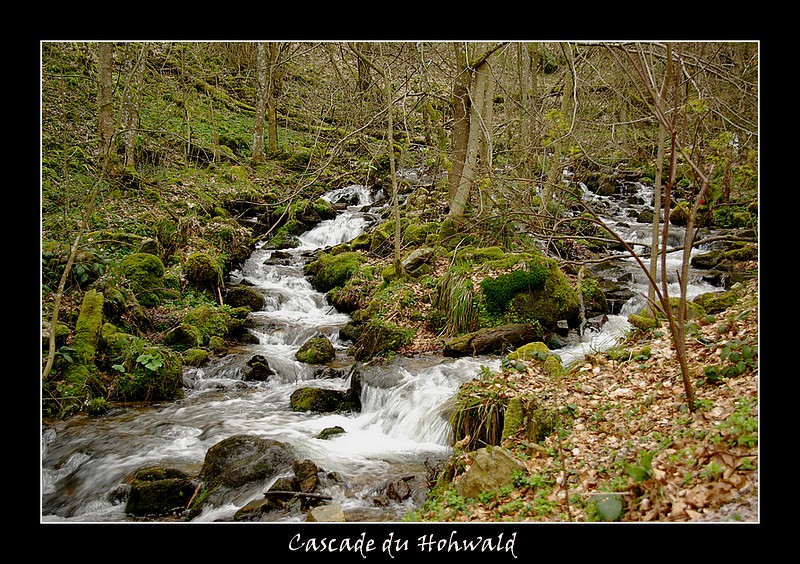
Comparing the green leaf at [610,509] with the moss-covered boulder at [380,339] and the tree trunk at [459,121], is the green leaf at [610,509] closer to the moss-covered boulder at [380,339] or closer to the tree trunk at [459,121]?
the moss-covered boulder at [380,339]

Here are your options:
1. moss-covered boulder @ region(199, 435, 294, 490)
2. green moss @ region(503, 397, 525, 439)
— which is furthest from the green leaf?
moss-covered boulder @ region(199, 435, 294, 490)

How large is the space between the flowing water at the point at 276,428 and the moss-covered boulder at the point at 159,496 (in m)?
0.19

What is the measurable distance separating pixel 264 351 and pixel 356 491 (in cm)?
510

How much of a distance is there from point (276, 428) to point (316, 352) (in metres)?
2.53

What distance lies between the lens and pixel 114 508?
208 inches

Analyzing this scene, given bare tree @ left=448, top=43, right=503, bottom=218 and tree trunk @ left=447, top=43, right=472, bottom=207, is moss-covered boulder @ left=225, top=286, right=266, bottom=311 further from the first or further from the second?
tree trunk @ left=447, top=43, right=472, bottom=207

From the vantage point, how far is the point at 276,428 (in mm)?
6879

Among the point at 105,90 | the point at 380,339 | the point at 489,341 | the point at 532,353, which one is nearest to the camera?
the point at 532,353

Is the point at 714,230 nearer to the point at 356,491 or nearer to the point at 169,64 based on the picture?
the point at 356,491

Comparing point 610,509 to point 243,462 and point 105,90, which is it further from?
point 105,90

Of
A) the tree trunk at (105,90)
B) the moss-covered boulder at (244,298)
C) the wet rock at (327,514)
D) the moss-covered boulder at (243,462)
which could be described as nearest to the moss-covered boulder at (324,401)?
the moss-covered boulder at (243,462)

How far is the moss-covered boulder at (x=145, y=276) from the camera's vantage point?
10500 mm

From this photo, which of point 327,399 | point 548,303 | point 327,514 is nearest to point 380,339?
point 327,399
